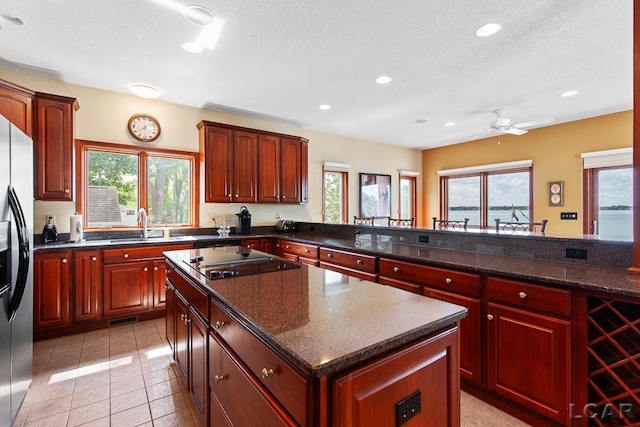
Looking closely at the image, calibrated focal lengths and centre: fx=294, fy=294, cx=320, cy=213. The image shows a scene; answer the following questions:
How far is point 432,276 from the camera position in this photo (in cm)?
221

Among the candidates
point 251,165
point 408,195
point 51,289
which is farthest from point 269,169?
point 408,195

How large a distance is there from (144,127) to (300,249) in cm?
264

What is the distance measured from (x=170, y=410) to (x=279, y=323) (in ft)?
5.22

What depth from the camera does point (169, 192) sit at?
418cm

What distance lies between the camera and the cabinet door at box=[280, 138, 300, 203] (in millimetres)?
4750

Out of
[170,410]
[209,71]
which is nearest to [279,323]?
[170,410]

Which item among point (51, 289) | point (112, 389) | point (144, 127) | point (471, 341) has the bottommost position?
point (112, 389)

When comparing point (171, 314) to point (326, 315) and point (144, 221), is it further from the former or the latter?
point (144, 221)

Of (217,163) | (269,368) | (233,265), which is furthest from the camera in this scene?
(217,163)

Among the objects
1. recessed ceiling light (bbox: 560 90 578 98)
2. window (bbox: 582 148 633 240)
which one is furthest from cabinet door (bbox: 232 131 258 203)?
window (bbox: 582 148 633 240)

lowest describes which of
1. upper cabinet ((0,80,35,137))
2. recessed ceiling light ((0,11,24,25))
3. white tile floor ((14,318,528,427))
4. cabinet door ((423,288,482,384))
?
white tile floor ((14,318,528,427))

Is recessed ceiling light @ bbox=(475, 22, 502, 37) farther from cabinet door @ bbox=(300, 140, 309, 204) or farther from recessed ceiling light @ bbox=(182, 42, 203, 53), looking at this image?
cabinet door @ bbox=(300, 140, 309, 204)

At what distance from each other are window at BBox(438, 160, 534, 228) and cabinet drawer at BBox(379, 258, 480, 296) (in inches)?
168

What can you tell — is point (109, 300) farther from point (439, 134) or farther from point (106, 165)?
point (439, 134)
